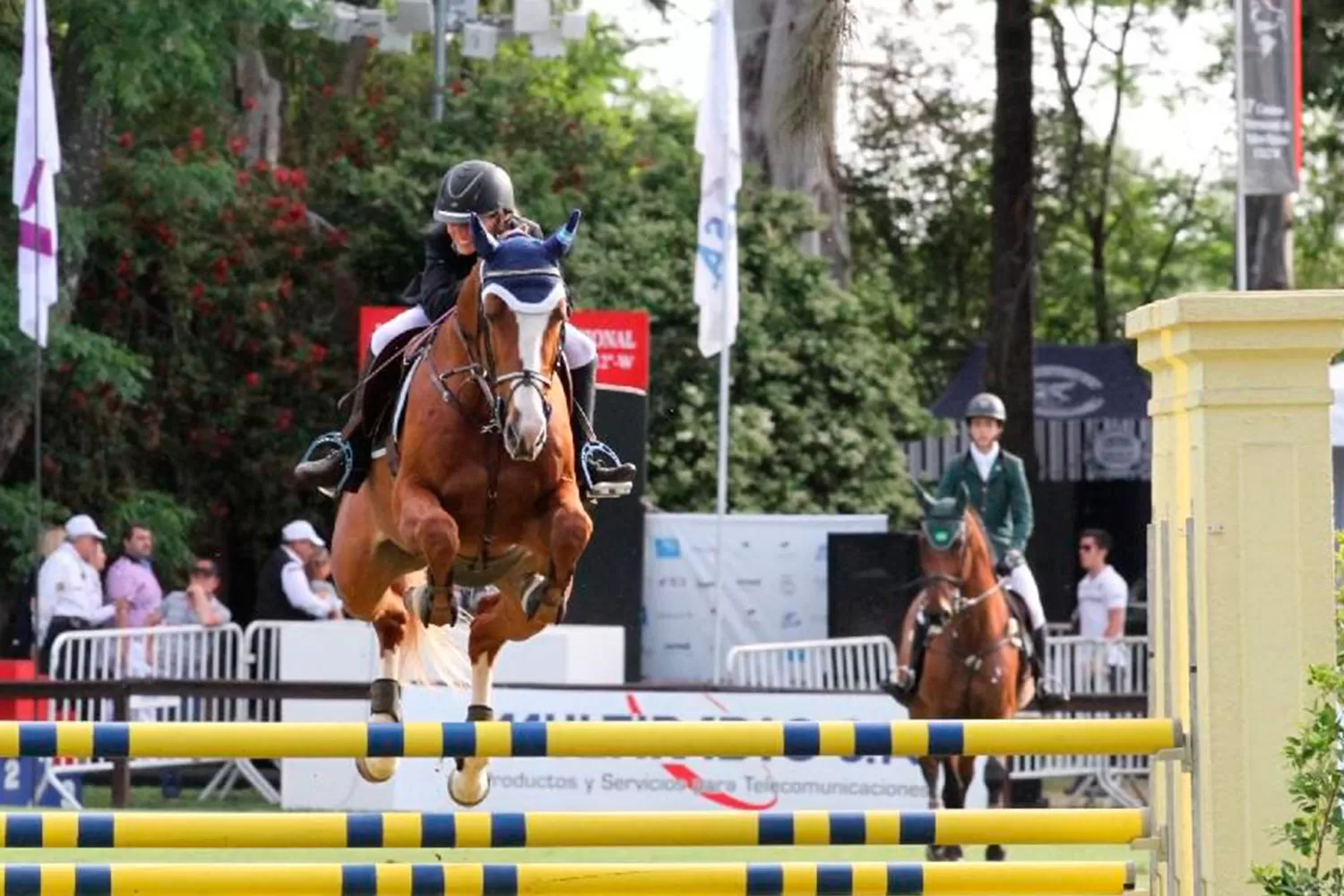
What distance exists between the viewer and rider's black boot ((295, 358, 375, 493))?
9.81 metres

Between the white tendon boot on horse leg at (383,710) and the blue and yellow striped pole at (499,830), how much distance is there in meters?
1.95

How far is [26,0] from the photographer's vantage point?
762 inches

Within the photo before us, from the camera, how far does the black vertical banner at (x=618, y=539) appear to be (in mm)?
19297

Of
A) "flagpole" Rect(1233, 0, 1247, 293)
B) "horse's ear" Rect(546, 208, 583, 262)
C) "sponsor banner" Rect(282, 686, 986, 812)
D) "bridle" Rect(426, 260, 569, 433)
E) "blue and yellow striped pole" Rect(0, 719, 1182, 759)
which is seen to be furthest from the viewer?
"flagpole" Rect(1233, 0, 1247, 293)

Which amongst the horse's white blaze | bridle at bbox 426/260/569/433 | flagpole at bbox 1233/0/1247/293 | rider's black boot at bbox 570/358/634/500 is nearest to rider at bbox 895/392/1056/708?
flagpole at bbox 1233/0/1247/293

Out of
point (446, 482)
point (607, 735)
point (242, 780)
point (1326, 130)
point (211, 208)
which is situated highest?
point (1326, 130)

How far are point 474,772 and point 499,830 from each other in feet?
7.78

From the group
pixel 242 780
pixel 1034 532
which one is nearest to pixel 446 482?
pixel 242 780

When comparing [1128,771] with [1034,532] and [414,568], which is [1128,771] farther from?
[414,568]

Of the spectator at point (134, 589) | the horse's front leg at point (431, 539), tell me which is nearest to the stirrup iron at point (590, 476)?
the horse's front leg at point (431, 539)

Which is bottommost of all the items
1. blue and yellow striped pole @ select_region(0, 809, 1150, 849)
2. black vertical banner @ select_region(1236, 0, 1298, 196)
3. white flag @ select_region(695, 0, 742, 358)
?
blue and yellow striped pole @ select_region(0, 809, 1150, 849)

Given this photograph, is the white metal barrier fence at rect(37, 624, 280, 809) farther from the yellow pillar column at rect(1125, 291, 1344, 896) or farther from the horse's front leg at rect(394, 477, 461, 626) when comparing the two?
the yellow pillar column at rect(1125, 291, 1344, 896)

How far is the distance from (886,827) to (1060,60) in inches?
1095

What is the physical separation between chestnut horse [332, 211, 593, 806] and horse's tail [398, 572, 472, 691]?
304 mm
